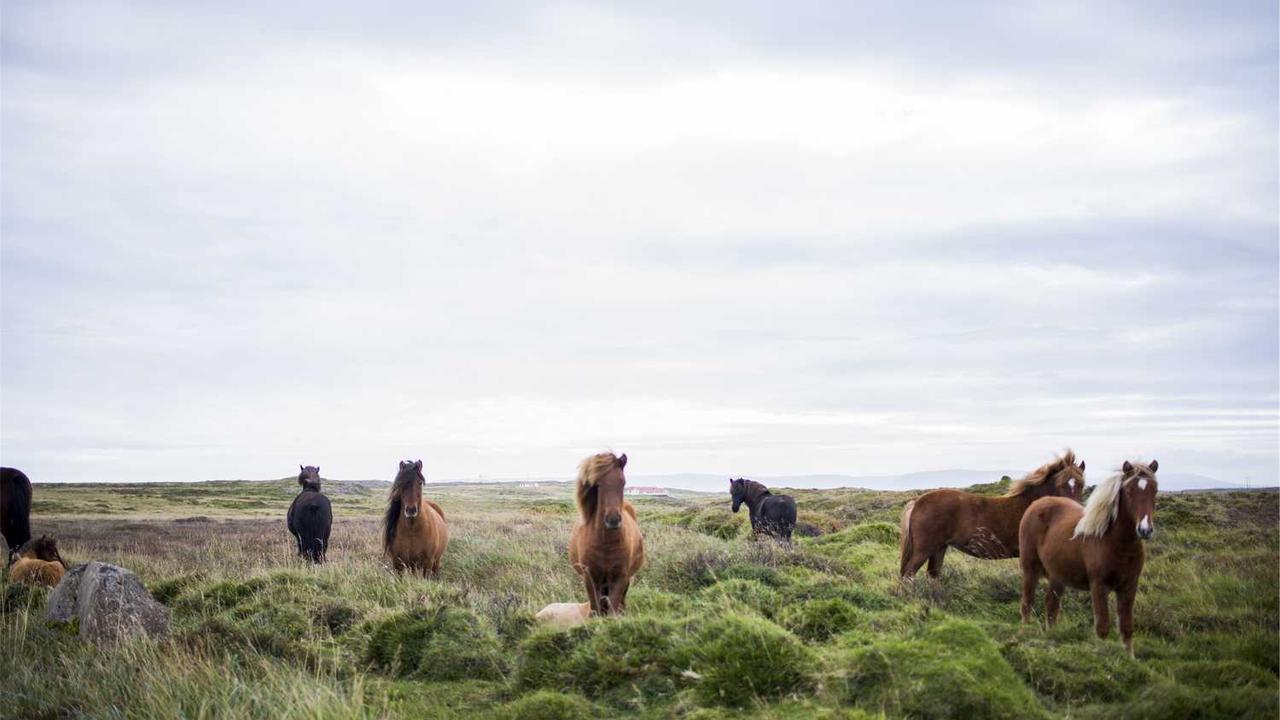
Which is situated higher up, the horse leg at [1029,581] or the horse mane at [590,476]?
the horse mane at [590,476]

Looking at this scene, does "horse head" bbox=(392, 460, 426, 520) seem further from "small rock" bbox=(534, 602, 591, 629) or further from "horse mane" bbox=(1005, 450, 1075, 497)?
"horse mane" bbox=(1005, 450, 1075, 497)

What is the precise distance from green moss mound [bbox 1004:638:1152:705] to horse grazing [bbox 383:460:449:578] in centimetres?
1003

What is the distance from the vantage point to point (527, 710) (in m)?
6.29

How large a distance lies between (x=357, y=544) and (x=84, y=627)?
12146 millimetres

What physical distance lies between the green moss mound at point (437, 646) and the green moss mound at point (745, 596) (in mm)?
2499

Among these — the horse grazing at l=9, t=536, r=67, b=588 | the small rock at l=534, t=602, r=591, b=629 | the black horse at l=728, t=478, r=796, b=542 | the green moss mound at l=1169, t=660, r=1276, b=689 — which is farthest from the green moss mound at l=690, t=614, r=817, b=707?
the horse grazing at l=9, t=536, r=67, b=588

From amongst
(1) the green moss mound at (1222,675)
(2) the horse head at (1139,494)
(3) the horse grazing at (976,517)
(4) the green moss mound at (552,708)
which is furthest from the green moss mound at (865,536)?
(4) the green moss mound at (552,708)

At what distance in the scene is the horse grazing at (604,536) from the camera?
9633mm

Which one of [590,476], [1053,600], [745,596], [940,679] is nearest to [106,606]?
[590,476]

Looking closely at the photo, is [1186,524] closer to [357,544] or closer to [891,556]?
[891,556]

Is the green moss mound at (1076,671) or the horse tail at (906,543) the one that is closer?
the green moss mound at (1076,671)

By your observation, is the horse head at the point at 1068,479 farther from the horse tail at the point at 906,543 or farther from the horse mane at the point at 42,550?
the horse mane at the point at 42,550

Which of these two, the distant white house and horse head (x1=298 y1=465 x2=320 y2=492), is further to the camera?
the distant white house

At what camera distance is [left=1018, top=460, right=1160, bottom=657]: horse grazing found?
8.15 m
